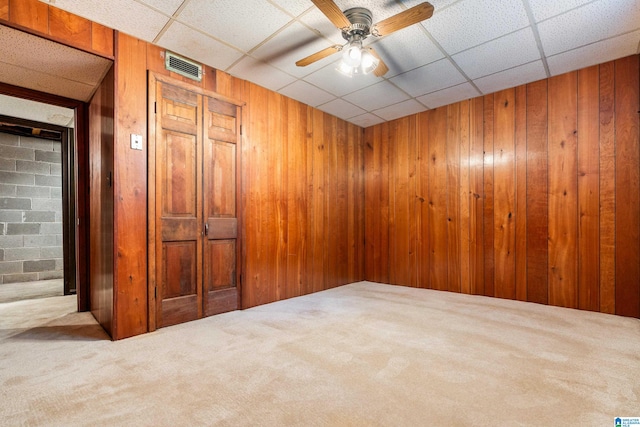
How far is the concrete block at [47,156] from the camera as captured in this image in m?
5.58

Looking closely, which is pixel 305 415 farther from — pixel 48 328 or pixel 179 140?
pixel 48 328

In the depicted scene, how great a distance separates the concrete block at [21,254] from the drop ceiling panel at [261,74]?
16.8ft

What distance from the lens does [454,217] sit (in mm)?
4441

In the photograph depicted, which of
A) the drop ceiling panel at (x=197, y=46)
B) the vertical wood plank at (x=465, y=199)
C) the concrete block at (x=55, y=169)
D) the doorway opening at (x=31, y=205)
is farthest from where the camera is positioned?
the concrete block at (x=55, y=169)

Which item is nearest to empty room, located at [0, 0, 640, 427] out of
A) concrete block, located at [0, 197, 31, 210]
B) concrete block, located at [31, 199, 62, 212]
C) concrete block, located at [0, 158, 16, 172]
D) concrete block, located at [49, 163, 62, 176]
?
concrete block, located at [0, 158, 16, 172]

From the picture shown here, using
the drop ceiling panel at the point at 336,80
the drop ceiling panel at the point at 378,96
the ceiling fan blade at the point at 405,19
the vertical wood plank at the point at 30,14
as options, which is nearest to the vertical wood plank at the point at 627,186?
the drop ceiling panel at the point at 378,96

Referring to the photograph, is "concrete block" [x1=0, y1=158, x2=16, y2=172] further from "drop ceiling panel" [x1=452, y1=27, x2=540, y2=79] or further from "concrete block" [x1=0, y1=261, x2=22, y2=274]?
"drop ceiling panel" [x1=452, y1=27, x2=540, y2=79]

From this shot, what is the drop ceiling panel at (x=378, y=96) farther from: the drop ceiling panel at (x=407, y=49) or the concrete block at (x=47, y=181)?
the concrete block at (x=47, y=181)

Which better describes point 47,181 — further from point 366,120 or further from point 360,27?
point 360,27

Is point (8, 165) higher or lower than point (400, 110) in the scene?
lower

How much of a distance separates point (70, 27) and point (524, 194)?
4.96 metres

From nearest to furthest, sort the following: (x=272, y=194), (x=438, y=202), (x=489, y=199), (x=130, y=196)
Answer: (x=130, y=196), (x=272, y=194), (x=489, y=199), (x=438, y=202)

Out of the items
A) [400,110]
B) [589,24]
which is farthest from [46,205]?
[589,24]

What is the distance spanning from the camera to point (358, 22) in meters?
2.50
